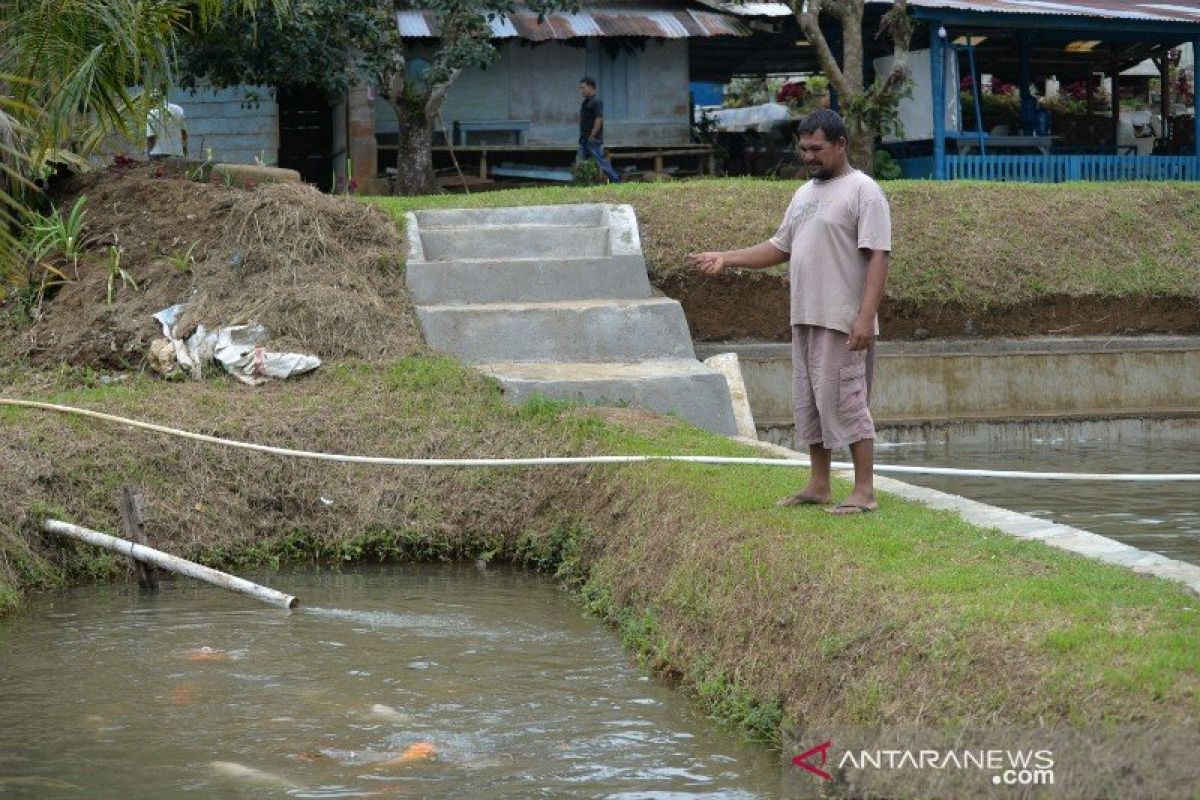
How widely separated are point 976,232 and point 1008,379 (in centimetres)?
169

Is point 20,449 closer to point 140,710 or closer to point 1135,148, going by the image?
point 140,710

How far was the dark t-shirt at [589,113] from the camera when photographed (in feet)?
62.6

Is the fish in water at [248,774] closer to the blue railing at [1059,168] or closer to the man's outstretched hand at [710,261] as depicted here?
the man's outstretched hand at [710,261]

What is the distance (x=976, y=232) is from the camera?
46.0ft

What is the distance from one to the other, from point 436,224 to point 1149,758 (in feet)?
32.3

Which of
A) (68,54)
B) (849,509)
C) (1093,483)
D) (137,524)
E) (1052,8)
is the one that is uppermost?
(1052,8)

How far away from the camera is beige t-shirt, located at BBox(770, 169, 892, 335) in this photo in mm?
6445

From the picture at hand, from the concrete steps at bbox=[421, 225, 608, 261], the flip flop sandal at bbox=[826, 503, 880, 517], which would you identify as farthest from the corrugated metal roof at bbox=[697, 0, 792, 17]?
the flip flop sandal at bbox=[826, 503, 880, 517]

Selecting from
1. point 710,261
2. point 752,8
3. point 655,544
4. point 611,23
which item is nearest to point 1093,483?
point 655,544

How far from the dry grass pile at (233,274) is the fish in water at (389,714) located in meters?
4.93

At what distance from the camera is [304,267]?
11.5 m

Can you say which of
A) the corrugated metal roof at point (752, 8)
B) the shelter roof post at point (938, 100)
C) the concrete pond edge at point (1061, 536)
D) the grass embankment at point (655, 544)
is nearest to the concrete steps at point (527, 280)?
the grass embankment at point (655, 544)

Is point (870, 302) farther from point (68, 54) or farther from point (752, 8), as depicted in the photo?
point (752, 8)

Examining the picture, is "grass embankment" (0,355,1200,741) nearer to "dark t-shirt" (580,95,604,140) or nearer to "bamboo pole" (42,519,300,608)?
"bamboo pole" (42,519,300,608)
